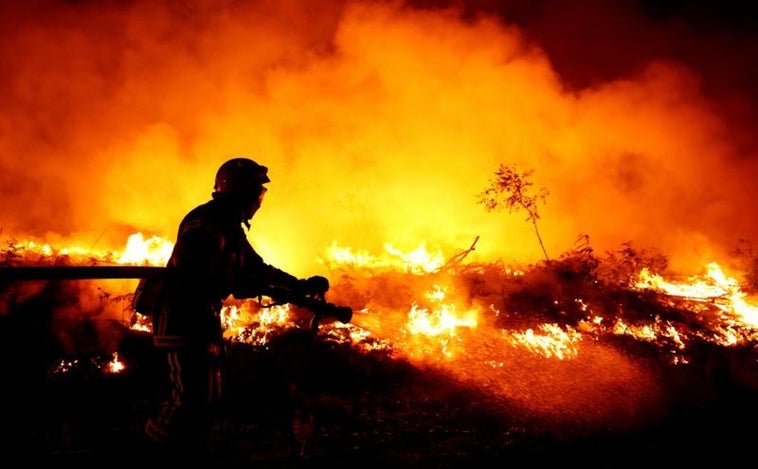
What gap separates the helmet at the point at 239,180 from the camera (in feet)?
10.9

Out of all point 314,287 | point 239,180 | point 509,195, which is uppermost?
point 509,195

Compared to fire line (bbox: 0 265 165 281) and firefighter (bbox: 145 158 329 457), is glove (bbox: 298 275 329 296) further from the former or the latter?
fire line (bbox: 0 265 165 281)

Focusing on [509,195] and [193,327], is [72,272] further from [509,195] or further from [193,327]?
[509,195]

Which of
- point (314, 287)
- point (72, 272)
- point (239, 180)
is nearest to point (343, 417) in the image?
point (314, 287)

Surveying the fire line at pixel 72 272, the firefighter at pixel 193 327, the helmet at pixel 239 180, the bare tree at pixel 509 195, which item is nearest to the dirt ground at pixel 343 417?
the firefighter at pixel 193 327

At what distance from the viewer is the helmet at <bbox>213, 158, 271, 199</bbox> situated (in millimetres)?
3332

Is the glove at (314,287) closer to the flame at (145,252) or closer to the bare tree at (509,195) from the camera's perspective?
the flame at (145,252)

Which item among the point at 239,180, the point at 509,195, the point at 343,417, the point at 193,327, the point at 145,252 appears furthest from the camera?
the point at 509,195

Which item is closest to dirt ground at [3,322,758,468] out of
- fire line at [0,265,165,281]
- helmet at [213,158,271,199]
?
fire line at [0,265,165,281]

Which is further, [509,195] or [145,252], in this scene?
[509,195]

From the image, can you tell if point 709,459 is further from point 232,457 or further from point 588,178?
point 588,178

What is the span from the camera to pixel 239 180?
3359 mm

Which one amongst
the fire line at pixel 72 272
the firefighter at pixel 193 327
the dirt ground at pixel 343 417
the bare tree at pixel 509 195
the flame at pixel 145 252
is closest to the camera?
the fire line at pixel 72 272

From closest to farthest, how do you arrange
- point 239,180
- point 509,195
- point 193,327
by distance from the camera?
point 193,327
point 239,180
point 509,195
